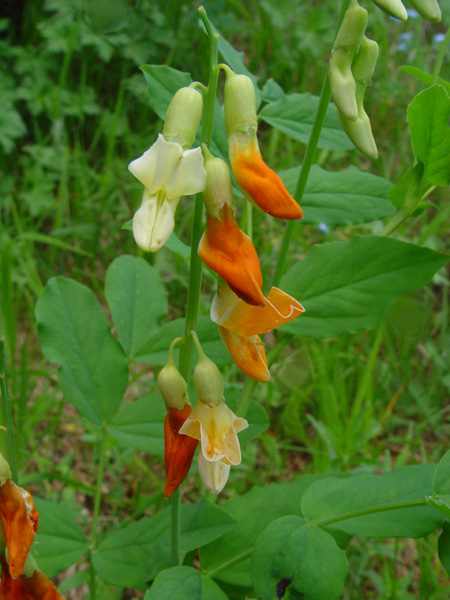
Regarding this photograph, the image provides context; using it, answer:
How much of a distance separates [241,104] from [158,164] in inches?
5.4

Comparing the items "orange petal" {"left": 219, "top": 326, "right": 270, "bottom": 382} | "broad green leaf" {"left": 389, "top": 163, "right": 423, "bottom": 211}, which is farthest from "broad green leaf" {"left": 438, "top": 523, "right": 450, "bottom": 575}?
"broad green leaf" {"left": 389, "top": 163, "right": 423, "bottom": 211}

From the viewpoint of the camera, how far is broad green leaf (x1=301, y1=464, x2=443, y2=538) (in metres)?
0.97

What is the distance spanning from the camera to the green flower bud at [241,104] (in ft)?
2.44

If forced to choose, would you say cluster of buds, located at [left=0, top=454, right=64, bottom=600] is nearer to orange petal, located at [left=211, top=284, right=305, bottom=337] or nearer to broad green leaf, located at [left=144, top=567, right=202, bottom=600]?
broad green leaf, located at [left=144, top=567, right=202, bottom=600]

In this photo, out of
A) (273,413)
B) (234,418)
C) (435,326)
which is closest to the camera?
(234,418)

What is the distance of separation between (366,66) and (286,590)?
721 millimetres

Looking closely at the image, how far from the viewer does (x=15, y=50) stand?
292 cm

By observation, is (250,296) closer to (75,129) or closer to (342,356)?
(342,356)

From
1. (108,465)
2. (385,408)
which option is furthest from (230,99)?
(385,408)

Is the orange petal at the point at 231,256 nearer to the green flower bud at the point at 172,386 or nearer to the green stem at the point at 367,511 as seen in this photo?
the green flower bud at the point at 172,386

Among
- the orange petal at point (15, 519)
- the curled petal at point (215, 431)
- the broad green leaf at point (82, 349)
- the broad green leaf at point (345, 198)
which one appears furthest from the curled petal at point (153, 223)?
the broad green leaf at point (82, 349)

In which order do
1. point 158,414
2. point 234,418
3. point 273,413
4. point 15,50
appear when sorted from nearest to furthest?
point 234,418
point 158,414
point 273,413
point 15,50

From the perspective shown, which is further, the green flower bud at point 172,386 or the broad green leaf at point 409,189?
the broad green leaf at point 409,189

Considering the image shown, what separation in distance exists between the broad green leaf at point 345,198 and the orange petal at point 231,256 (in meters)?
0.39
